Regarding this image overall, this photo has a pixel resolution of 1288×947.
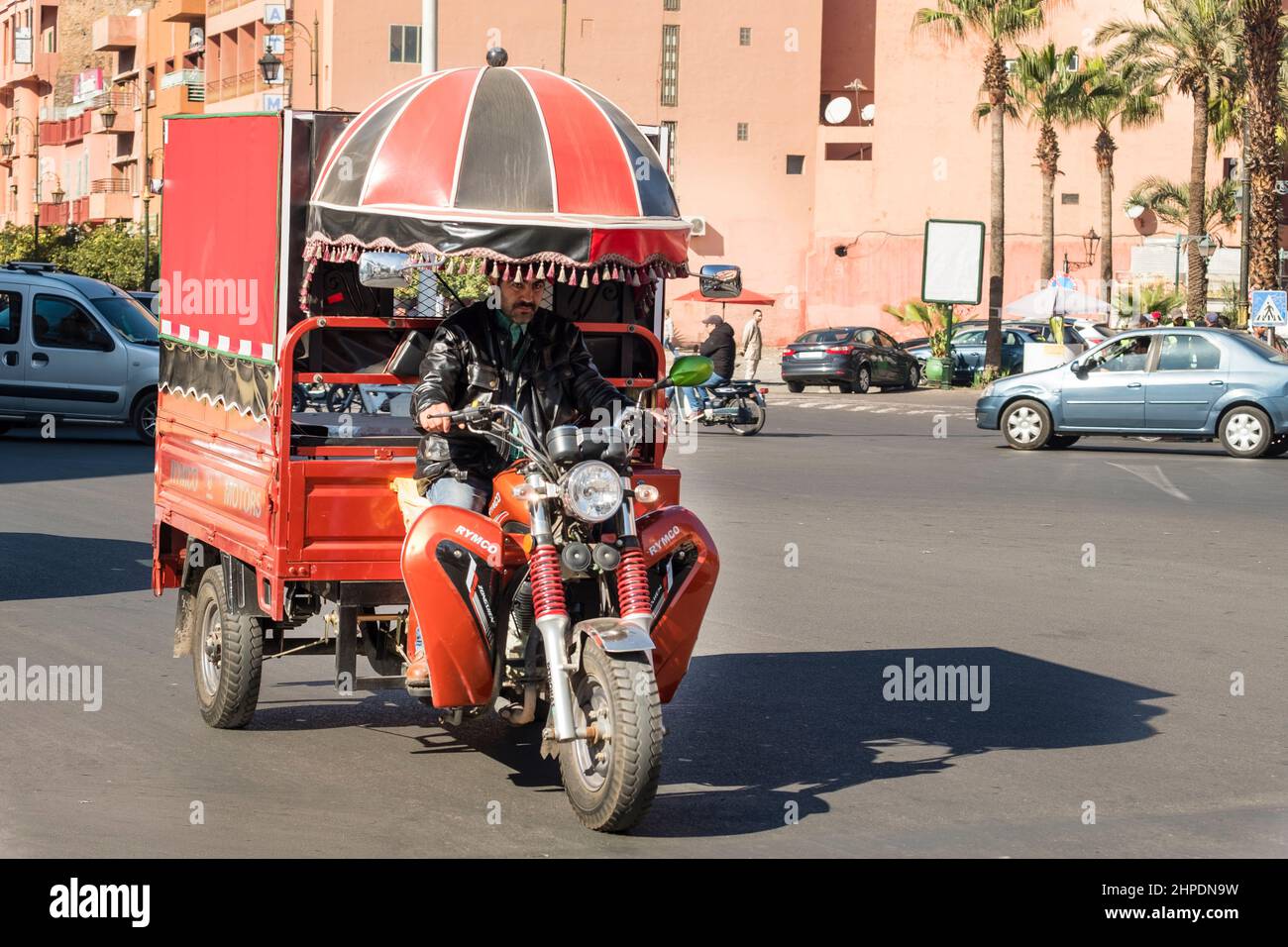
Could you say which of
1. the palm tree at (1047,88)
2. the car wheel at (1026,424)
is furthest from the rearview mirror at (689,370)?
the palm tree at (1047,88)

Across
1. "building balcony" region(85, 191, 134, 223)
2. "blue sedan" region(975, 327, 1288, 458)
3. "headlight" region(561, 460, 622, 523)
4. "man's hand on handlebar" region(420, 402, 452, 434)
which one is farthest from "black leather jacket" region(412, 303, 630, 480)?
"building balcony" region(85, 191, 134, 223)

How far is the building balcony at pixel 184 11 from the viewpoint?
7900 centimetres

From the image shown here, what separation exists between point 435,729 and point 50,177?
9609 centimetres

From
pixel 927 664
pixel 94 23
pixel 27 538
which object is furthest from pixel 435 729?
pixel 94 23

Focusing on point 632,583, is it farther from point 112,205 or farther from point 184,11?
point 112,205

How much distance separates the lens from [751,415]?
2867cm

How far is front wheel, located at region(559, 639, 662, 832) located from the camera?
6020 mm

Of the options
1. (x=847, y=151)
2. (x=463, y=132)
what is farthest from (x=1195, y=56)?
(x=463, y=132)

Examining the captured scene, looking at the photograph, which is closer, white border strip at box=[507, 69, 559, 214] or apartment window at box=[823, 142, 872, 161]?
white border strip at box=[507, 69, 559, 214]

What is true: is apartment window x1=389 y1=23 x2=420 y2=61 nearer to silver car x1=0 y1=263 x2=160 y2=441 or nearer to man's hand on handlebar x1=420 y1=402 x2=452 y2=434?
silver car x1=0 y1=263 x2=160 y2=441

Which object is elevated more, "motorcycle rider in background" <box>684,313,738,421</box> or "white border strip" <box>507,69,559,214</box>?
"white border strip" <box>507,69,559,214</box>

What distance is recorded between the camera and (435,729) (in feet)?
26.3

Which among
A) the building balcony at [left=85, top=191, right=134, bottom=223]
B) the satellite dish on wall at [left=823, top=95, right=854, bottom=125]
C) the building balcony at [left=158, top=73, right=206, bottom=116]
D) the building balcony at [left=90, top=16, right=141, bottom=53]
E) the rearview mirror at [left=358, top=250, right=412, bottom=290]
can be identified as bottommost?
the rearview mirror at [left=358, top=250, right=412, bottom=290]

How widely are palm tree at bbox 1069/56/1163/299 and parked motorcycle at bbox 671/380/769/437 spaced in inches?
1083
